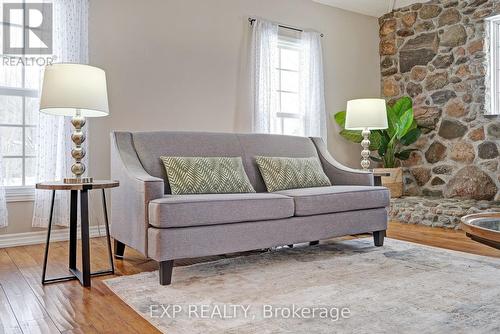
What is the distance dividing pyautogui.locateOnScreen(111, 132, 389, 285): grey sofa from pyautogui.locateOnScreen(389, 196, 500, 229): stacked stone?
3.98 ft

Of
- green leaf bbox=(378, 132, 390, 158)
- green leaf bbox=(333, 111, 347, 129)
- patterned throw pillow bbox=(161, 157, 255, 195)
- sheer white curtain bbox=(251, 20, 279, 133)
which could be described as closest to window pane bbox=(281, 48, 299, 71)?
sheer white curtain bbox=(251, 20, 279, 133)

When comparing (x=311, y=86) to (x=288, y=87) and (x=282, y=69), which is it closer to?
(x=288, y=87)

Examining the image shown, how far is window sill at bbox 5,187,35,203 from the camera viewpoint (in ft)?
11.5

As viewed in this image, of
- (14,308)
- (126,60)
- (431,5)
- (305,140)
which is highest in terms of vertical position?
(431,5)

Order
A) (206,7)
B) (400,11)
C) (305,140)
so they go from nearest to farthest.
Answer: (305,140) < (206,7) < (400,11)

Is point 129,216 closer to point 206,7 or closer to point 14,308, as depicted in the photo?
point 14,308

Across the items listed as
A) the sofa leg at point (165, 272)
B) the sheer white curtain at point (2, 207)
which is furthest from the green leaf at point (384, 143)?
the sheer white curtain at point (2, 207)

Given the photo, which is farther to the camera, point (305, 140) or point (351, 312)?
point (305, 140)

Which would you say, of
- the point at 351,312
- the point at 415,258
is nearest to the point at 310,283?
the point at 351,312

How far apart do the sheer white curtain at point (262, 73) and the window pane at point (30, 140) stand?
2.24 metres

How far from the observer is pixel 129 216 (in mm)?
2656

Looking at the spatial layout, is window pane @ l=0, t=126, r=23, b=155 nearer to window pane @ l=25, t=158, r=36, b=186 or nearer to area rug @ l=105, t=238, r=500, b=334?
window pane @ l=25, t=158, r=36, b=186

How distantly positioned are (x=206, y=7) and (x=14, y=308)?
3.53 metres

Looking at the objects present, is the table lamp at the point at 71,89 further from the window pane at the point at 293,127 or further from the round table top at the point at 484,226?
the window pane at the point at 293,127
